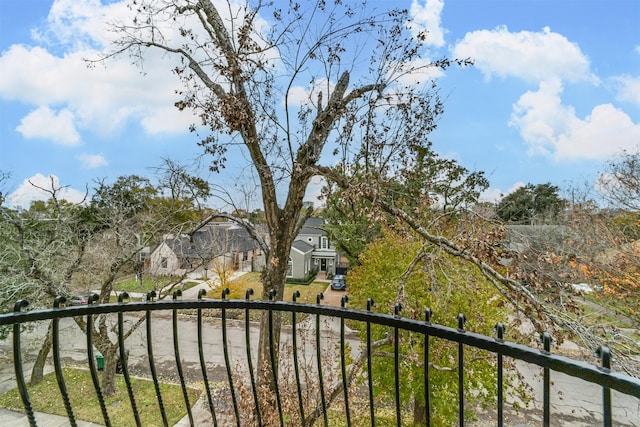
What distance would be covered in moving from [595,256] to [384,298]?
731 centimetres

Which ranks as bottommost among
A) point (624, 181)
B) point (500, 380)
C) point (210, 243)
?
point (210, 243)

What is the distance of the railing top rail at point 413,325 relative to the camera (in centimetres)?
98

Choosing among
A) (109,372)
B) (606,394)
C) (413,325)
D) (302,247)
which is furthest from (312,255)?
(606,394)

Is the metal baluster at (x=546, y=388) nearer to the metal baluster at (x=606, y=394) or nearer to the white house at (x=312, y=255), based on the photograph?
the metal baluster at (x=606, y=394)

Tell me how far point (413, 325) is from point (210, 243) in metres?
14.0

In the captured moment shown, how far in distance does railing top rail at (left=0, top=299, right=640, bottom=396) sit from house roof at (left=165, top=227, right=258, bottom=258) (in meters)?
6.14

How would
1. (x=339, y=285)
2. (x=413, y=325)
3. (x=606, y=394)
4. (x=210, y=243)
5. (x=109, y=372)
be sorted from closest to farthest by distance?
(x=606, y=394) → (x=413, y=325) → (x=109, y=372) → (x=210, y=243) → (x=339, y=285)

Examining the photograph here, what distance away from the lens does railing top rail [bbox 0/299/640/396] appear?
984 millimetres

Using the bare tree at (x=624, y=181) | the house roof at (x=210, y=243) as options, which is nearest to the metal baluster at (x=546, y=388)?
the house roof at (x=210, y=243)

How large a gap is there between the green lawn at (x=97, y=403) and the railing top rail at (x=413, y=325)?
676cm

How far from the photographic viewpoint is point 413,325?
1.40 metres

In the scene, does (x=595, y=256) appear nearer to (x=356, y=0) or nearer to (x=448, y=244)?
(x=448, y=244)

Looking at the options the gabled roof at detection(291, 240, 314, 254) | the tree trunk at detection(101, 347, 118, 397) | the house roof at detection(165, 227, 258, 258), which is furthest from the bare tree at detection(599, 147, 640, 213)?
the gabled roof at detection(291, 240, 314, 254)

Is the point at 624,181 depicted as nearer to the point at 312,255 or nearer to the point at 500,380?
the point at 500,380
